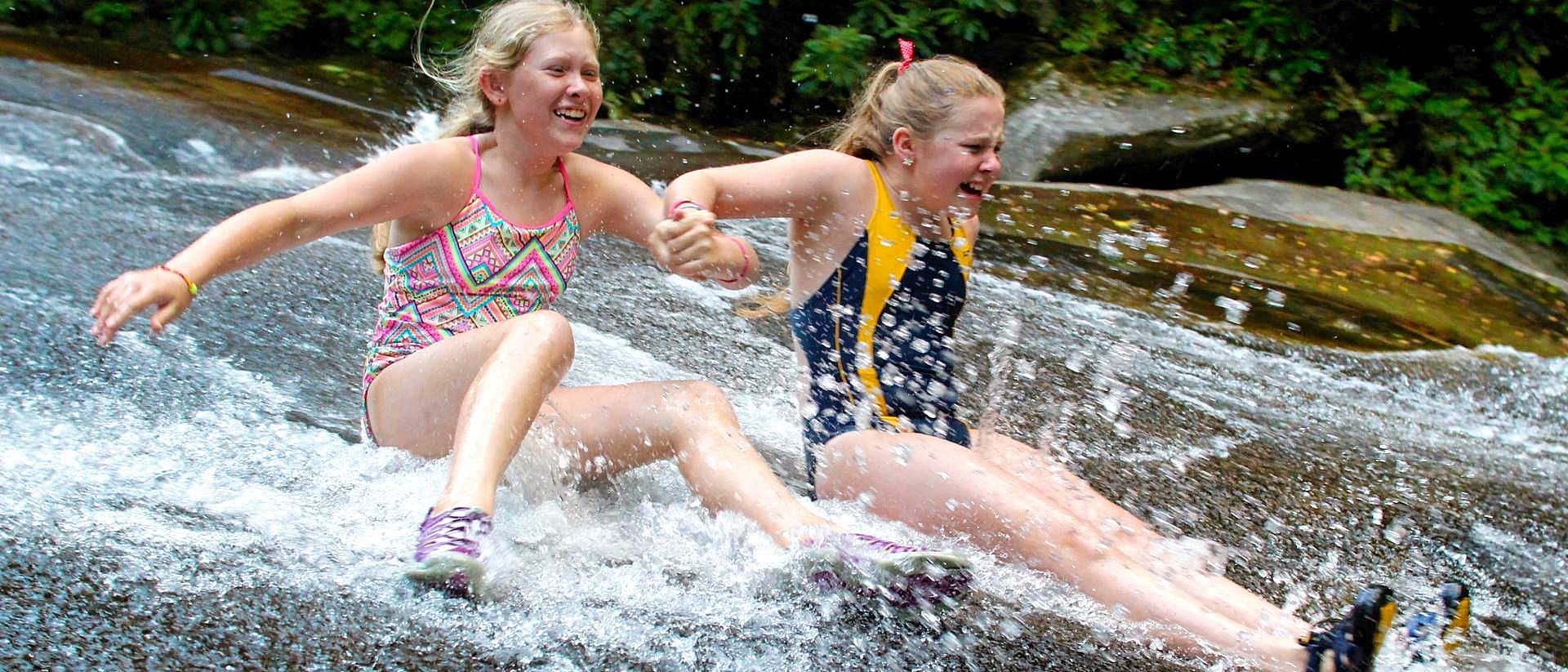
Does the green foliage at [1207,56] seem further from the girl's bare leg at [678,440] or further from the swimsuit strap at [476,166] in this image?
the girl's bare leg at [678,440]

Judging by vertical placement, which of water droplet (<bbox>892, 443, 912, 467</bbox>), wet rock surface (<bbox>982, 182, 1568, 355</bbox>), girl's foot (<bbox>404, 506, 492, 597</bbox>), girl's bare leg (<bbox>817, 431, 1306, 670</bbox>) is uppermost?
girl's foot (<bbox>404, 506, 492, 597</bbox>)

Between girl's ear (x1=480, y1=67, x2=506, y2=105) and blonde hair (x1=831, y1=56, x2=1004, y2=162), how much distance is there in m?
0.79

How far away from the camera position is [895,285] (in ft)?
9.64

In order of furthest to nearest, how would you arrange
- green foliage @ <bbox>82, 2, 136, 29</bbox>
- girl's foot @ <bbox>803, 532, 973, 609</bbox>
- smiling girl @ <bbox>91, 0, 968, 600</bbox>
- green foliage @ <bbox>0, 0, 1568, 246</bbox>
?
green foliage @ <bbox>82, 2, 136, 29</bbox> < green foliage @ <bbox>0, 0, 1568, 246</bbox> < smiling girl @ <bbox>91, 0, 968, 600</bbox> < girl's foot @ <bbox>803, 532, 973, 609</bbox>

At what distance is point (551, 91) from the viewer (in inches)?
109

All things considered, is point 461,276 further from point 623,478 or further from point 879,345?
point 879,345

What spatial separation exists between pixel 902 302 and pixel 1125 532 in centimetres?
70

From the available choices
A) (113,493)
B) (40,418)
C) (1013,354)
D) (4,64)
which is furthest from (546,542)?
(4,64)

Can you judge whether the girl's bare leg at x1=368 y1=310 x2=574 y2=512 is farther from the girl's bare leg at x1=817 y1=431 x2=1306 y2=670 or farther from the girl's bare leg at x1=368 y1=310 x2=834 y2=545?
the girl's bare leg at x1=817 y1=431 x2=1306 y2=670

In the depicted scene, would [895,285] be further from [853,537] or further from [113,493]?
[113,493]

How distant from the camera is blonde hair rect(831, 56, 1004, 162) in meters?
2.96

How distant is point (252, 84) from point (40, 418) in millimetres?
5383

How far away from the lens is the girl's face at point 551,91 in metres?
2.77

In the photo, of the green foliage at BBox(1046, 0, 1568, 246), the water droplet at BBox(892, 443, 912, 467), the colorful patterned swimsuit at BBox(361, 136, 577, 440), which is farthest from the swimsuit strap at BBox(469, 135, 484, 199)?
the green foliage at BBox(1046, 0, 1568, 246)
